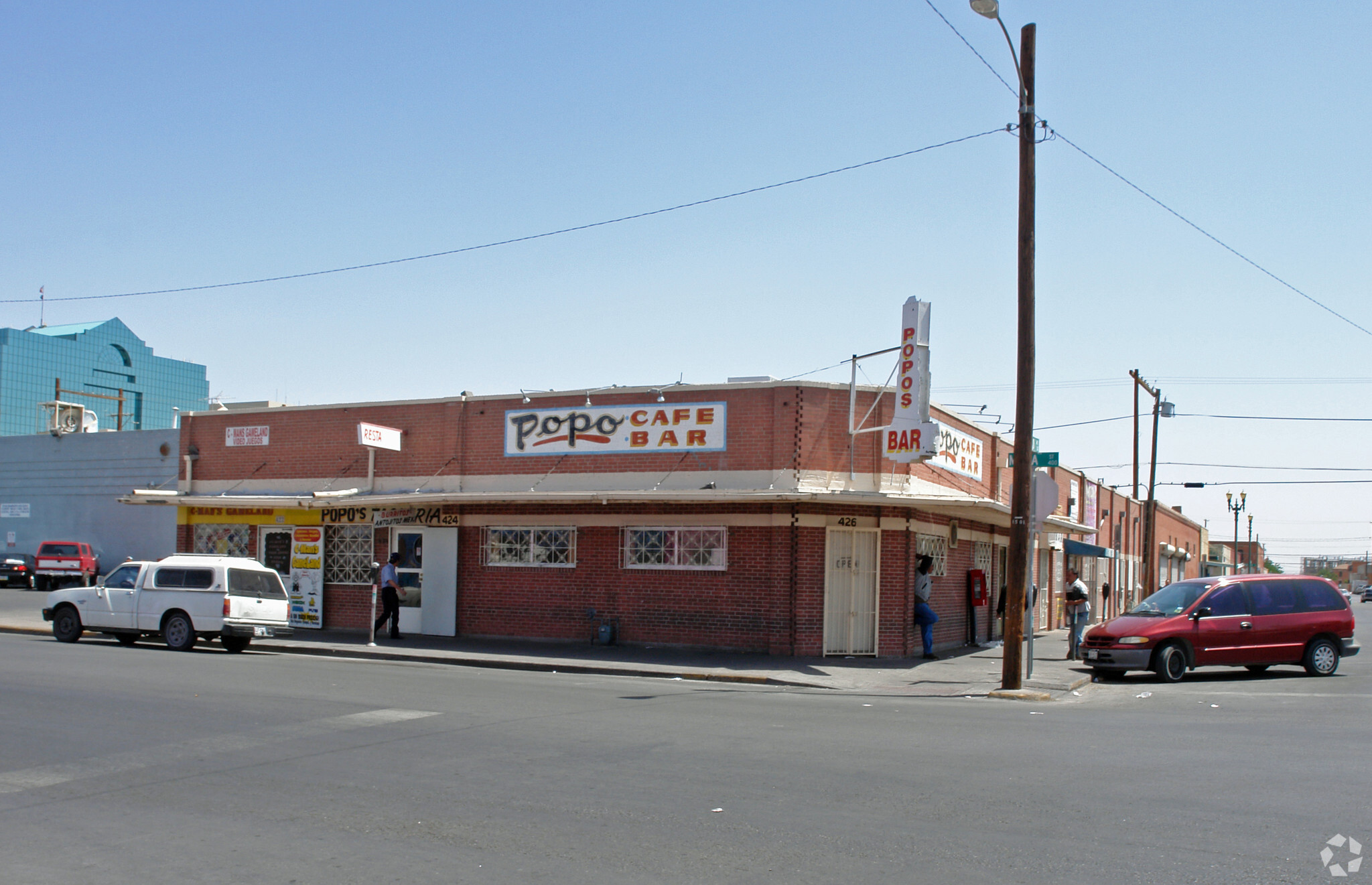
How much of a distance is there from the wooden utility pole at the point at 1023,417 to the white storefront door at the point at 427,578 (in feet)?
37.5

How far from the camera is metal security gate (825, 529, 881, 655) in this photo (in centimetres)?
1995

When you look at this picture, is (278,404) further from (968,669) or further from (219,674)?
(968,669)

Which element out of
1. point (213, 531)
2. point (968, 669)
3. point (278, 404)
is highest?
point (278, 404)

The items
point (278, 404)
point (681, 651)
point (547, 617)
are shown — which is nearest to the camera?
point (681, 651)

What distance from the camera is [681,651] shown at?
66.2 feet

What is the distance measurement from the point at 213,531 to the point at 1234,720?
21592mm

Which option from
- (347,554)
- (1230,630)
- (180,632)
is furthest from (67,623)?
(1230,630)

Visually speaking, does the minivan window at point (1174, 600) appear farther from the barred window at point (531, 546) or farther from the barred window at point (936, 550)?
the barred window at point (531, 546)

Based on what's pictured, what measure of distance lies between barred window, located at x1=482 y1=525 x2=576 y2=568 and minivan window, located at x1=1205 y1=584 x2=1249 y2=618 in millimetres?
11296

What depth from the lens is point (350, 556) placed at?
24.0 metres

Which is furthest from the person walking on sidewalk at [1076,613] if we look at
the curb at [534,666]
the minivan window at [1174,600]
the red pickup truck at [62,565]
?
the red pickup truck at [62,565]

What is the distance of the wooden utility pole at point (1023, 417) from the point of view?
16.0 metres

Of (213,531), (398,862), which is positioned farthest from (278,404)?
(398,862)

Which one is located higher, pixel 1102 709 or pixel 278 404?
pixel 278 404
